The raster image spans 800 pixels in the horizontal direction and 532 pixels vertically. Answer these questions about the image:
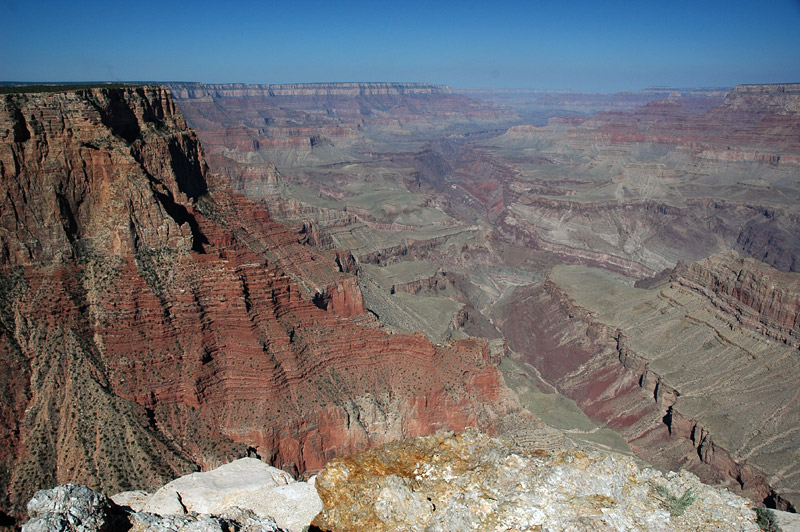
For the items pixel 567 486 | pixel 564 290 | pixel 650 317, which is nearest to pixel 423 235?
pixel 564 290

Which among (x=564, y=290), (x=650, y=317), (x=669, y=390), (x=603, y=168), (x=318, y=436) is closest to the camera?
(x=318, y=436)

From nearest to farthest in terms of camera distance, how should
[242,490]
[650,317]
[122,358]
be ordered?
[242,490]
[122,358]
[650,317]

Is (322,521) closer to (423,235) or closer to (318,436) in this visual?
(318,436)

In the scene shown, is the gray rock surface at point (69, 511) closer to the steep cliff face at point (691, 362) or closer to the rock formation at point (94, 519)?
the rock formation at point (94, 519)

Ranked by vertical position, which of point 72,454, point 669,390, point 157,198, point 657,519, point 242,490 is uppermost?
point 157,198

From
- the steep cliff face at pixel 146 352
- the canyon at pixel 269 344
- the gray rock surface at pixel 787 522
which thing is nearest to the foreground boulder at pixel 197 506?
the canyon at pixel 269 344

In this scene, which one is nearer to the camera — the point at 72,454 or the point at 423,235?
the point at 72,454

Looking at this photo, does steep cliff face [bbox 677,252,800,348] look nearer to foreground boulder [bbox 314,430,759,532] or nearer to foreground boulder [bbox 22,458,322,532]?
foreground boulder [bbox 314,430,759,532]
